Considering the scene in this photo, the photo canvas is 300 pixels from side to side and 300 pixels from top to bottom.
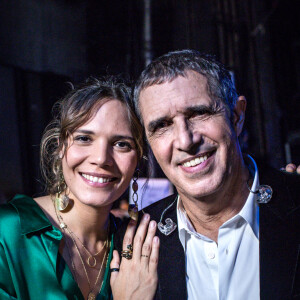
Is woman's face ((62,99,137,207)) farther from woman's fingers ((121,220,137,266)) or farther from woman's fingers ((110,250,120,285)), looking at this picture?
woman's fingers ((110,250,120,285))

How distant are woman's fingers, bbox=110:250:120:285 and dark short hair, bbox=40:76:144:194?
613 millimetres

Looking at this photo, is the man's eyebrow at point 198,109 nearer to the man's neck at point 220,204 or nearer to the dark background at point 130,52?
the man's neck at point 220,204

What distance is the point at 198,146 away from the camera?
1.68 metres

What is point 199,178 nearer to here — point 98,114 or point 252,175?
point 252,175

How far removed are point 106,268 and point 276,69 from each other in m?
3.07

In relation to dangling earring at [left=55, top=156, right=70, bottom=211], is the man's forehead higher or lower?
higher

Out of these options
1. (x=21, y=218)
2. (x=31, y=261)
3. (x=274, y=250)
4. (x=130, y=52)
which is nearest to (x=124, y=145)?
(x=21, y=218)

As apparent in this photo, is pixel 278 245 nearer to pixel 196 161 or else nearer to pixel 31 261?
pixel 196 161

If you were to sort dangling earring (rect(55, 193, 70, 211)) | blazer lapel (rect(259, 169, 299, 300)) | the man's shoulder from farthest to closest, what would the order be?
dangling earring (rect(55, 193, 70, 211)) → the man's shoulder → blazer lapel (rect(259, 169, 299, 300))

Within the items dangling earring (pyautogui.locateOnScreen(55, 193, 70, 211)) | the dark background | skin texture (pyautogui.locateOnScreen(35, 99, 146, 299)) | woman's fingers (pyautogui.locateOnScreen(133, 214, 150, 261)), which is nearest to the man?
woman's fingers (pyautogui.locateOnScreen(133, 214, 150, 261))

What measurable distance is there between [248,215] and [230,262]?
247 millimetres

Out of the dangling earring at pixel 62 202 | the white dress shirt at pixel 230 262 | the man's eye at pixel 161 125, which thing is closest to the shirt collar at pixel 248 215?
the white dress shirt at pixel 230 262

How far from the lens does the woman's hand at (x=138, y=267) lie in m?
1.77

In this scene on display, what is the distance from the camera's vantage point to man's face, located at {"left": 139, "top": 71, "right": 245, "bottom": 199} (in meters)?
1.67
